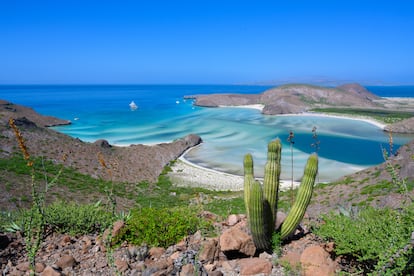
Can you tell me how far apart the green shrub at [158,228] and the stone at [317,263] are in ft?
6.93

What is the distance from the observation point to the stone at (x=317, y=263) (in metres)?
4.79

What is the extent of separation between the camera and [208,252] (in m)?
5.54

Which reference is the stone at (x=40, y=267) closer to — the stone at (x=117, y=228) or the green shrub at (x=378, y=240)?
the stone at (x=117, y=228)

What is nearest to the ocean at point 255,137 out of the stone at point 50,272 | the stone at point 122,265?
the stone at point 122,265

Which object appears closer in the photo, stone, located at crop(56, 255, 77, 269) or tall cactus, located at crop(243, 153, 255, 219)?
stone, located at crop(56, 255, 77, 269)

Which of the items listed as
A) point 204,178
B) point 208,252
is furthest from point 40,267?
point 204,178

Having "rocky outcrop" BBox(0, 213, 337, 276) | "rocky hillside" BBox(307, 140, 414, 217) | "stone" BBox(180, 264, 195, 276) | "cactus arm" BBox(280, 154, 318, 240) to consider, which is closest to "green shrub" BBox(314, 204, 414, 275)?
"rocky outcrop" BBox(0, 213, 337, 276)

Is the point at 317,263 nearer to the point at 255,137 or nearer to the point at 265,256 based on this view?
the point at 265,256

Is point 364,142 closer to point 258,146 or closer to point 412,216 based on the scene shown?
point 258,146

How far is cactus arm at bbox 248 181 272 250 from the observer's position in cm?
571

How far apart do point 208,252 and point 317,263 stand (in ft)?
5.57

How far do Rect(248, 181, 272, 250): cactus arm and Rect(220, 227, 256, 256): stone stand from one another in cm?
14

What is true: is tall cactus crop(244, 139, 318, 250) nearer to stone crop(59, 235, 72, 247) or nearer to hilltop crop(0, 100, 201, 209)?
stone crop(59, 235, 72, 247)

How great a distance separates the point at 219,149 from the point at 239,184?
55.7ft
